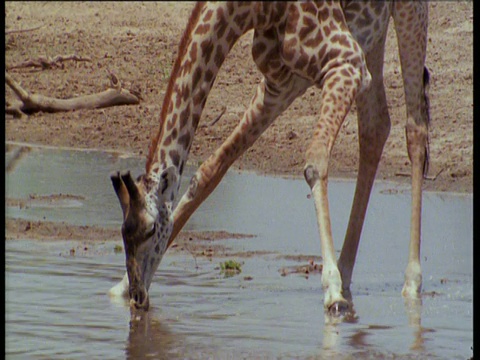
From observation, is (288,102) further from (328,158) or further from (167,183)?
(167,183)

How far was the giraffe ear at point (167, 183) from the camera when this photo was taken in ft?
19.9

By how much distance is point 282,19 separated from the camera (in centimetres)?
662

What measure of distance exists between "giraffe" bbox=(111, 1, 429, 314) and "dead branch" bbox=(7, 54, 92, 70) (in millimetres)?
6981

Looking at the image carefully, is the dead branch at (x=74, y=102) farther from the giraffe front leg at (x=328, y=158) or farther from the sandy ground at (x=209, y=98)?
the giraffe front leg at (x=328, y=158)

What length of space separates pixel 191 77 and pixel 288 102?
2.97 ft

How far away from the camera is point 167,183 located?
6.10 metres

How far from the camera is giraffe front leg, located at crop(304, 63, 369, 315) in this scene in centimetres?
575

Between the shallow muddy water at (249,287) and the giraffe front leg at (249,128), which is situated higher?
the giraffe front leg at (249,128)

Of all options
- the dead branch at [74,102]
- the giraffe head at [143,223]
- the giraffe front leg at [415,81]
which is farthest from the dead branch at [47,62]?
the giraffe head at [143,223]

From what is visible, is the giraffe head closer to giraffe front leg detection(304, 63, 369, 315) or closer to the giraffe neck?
the giraffe neck

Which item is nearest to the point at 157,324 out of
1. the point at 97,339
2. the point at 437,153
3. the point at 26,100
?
the point at 97,339

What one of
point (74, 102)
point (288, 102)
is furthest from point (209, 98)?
point (288, 102)

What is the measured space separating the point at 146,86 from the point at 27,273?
21.4 feet

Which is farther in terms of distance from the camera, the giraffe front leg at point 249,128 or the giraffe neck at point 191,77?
the giraffe front leg at point 249,128
